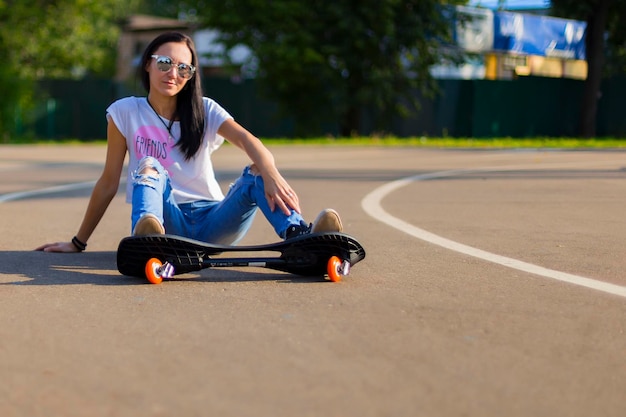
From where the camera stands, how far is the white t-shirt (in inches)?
235

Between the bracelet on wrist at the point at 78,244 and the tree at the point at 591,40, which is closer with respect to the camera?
the bracelet on wrist at the point at 78,244

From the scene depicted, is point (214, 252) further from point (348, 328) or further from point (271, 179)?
point (348, 328)

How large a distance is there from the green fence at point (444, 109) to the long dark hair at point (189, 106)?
28.1 m

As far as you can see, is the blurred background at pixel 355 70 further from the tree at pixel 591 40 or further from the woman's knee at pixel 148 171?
the woman's knee at pixel 148 171

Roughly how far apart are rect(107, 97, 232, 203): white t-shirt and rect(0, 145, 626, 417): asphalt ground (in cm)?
60

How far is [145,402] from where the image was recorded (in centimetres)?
326

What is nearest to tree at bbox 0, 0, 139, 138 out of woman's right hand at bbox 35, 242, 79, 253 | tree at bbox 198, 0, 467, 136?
tree at bbox 198, 0, 467, 136

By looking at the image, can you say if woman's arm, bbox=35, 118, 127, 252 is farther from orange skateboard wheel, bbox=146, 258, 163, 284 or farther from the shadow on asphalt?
orange skateboard wheel, bbox=146, 258, 163, 284

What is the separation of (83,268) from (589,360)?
10.3 ft

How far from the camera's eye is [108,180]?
6199mm

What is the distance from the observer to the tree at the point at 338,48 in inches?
1266

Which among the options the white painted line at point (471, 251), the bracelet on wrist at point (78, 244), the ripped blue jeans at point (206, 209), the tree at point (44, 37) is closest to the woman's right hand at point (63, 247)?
the bracelet on wrist at point (78, 244)

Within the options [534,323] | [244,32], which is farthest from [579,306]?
[244,32]

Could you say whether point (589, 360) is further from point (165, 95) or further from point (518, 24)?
point (518, 24)
